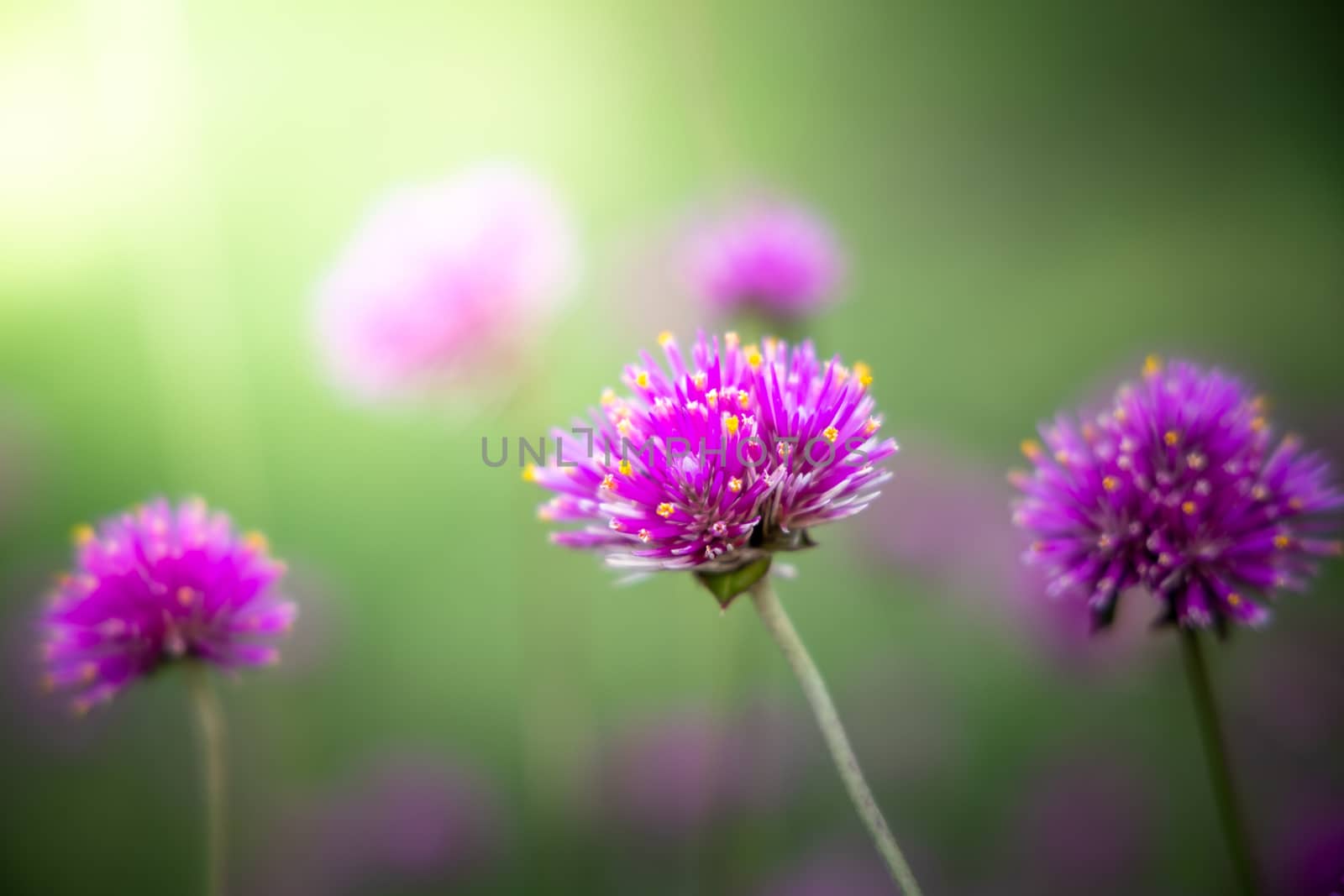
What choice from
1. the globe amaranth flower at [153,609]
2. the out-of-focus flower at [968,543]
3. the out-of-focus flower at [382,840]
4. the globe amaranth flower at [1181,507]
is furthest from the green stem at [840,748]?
the out-of-focus flower at [382,840]

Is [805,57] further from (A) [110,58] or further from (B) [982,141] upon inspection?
(A) [110,58]

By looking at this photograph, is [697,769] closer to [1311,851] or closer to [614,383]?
[1311,851]

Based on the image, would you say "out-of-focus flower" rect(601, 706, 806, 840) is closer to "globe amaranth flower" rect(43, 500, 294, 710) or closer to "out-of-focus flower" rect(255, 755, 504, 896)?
"out-of-focus flower" rect(255, 755, 504, 896)

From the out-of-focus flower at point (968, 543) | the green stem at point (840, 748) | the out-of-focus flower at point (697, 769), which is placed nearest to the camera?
the green stem at point (840, 748)

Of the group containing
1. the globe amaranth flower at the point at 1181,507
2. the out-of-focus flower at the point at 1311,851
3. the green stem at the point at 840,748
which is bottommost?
the out-of-focus flower at the point at 1311,851

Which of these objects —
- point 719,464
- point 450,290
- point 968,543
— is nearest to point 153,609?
point 719,464

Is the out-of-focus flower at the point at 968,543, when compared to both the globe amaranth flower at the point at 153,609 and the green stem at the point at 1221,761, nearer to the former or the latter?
the green stem at the point at 1221,761
